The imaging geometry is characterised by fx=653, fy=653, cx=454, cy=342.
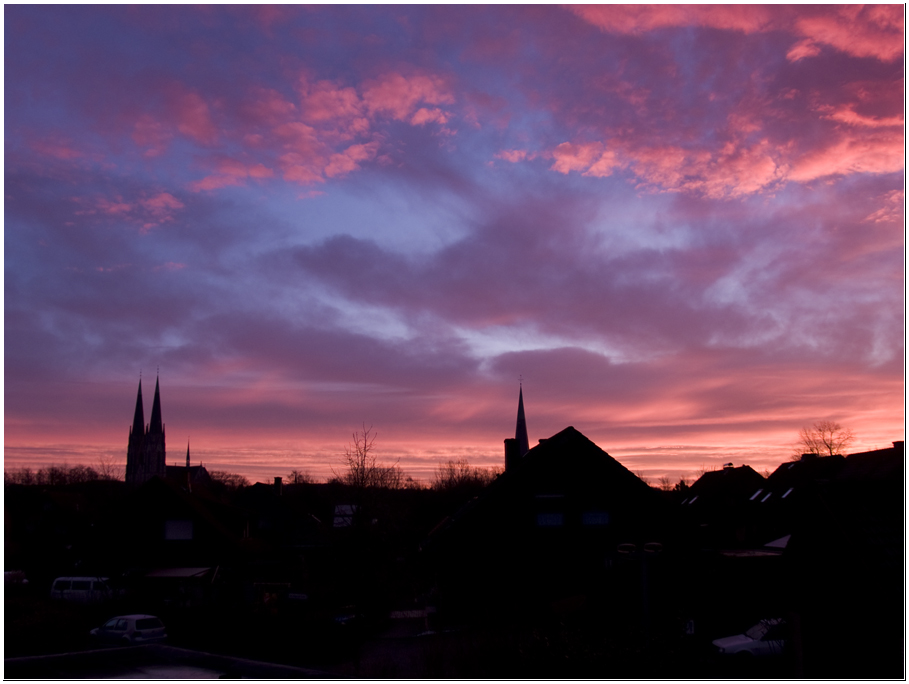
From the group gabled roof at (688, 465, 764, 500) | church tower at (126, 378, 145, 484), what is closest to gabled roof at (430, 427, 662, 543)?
gabled roof at (688, 465, 764, 500)

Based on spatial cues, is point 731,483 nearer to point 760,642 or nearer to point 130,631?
point 760,642

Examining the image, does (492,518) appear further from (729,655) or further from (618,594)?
(729,655)

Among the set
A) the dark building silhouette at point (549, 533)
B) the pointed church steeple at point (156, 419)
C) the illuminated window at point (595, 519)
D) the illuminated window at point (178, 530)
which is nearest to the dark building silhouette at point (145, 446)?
the pointed church steeple at point (156, 419)

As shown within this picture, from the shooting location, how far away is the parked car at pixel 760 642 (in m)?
21.7

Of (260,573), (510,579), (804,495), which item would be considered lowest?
(260,573)

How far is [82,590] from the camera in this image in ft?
Result: 129

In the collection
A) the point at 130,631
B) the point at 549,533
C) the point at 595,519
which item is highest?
the point at 595,519

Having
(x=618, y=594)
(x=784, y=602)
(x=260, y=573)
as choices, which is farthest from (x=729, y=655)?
(x=260, y=573)

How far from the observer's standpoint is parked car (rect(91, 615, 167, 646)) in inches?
1032

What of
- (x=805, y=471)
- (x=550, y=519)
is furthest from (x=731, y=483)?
(x=550, y=519)

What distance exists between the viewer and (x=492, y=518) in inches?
1166

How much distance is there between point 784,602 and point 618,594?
12.7 m

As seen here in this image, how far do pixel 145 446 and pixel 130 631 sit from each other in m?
145

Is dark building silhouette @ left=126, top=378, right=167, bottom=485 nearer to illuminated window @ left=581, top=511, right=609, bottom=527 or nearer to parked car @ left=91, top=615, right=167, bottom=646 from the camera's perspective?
parked car @ left=91, top=615, right=167, bottom=646
